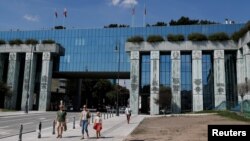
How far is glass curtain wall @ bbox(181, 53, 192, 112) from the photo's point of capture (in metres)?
59.2

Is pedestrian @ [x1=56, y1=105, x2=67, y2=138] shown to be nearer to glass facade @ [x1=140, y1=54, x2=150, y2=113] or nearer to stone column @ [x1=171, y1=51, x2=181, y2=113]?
stone column @ [x1=171, y1=51, x2=181, y2=113]

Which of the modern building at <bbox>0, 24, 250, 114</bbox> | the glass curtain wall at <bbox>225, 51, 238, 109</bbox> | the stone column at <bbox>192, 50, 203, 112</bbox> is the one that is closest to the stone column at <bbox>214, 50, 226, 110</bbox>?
the modern building at <bbox>0, 24, 250, 114</bbox>

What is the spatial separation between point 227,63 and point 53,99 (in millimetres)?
42724

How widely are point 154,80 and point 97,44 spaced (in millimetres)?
18154

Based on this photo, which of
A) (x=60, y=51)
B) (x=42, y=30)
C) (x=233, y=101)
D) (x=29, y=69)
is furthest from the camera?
(x=42, y=30)

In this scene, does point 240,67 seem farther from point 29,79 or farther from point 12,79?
point 12,79

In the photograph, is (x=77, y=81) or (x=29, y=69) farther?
(x=77, y=81)

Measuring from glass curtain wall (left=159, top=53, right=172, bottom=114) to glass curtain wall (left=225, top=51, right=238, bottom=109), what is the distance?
33.9 ft

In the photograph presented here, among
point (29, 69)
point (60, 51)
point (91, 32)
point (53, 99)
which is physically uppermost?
point (91, 32)

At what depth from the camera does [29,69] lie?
216ft

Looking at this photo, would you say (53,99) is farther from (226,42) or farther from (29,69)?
(226,42)

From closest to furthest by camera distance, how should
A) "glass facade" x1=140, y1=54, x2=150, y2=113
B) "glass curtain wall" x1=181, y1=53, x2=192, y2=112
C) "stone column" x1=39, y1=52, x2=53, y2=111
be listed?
"glass curtain wall" x1=181, y1=53, x2=192, y2=112 < "glass facade" x1=140, y1=54, x2=150, y2=113 < "stone column" x1=39, y1=52, x2=53, y2=111

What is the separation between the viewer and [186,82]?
60500mm

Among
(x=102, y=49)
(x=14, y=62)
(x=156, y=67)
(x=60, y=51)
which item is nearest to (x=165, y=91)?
(x=156, y=67)
